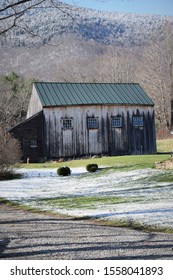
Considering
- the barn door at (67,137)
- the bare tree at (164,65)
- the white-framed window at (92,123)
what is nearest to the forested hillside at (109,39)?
the bare tree at (164,65)

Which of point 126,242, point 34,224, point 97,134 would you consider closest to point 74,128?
point 97,134

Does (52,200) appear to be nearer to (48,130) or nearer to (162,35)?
(162,35)

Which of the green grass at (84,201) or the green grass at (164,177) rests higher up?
the green grass at (164,177)

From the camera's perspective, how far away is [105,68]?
49438 millimetres

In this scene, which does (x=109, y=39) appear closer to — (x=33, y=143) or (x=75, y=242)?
(x=75, y=242)

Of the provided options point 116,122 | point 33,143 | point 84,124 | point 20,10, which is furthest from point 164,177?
point 116,122

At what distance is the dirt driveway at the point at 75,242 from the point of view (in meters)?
7.04

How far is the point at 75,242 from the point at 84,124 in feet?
95.6

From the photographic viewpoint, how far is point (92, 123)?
37.5 meters

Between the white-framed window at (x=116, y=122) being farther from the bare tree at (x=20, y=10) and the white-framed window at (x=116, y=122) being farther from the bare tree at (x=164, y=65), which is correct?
the bare tree at (x=20, y=10)

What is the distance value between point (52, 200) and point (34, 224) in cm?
496

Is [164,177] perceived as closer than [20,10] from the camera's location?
No

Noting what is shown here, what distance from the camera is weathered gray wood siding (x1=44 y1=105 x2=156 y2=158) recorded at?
120 feet

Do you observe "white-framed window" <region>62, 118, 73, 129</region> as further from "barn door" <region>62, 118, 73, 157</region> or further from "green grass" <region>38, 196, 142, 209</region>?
"green grass" <region>38, 196, 142, 209</region>
